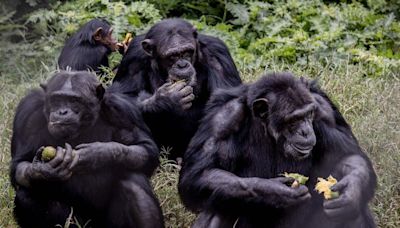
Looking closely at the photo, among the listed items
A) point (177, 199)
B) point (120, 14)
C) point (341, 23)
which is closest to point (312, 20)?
point (341, 23)

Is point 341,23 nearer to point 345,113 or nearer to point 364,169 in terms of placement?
point 345,113

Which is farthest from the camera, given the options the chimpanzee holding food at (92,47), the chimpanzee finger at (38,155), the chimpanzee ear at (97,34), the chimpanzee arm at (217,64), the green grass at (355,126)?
the chimpanzee ear at (97,34)

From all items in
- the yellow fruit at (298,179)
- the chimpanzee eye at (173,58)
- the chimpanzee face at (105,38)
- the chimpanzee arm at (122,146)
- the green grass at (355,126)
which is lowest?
the chimpanzee face at (105,38)

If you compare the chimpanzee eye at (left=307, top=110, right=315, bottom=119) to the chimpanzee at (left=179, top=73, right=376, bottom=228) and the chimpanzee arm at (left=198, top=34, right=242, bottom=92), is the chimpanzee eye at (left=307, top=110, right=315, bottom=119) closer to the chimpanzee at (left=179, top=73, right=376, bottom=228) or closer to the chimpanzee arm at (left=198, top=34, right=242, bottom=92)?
the chimpanzee at (left=179, top=73, right=376, bottom=228)

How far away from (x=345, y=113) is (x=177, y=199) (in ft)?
7.18

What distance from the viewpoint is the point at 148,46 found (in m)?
9.24

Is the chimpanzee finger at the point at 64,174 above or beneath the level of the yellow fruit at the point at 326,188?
beneath

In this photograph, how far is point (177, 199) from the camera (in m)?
8.16

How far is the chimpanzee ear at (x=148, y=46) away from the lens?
9.22 m

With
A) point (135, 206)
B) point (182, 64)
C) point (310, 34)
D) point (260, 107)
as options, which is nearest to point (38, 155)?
point (135, 206)

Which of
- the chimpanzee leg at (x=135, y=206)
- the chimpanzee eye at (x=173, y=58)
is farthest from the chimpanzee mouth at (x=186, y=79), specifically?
the chimpanzee leg at (x=135, y=206)

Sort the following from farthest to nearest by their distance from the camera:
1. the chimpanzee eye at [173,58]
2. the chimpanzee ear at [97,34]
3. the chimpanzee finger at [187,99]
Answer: the chimpanzee ear at [97,34] → the chimpanzee eye at [173,58] → the chimpanzee finger at [187,99]

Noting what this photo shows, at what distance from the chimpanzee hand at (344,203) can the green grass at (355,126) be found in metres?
1.11

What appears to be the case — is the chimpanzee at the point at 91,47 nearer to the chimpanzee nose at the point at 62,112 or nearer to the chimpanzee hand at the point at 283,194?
the chimpanzee nose at the point at 62,112
